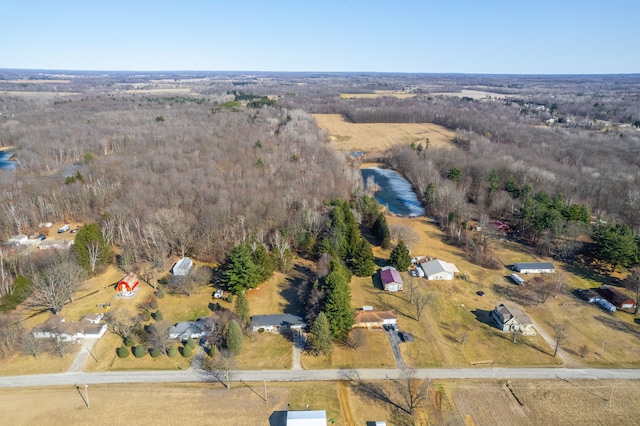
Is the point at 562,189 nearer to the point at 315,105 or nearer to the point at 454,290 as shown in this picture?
the point at 454,290

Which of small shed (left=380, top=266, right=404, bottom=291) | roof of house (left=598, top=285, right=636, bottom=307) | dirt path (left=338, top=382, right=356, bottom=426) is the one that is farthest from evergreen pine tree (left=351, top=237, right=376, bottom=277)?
roof of house (left=598, top=285, right=636, bottom=307)

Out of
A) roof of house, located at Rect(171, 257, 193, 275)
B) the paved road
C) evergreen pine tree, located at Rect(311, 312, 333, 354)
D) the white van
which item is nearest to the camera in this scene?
the paved road

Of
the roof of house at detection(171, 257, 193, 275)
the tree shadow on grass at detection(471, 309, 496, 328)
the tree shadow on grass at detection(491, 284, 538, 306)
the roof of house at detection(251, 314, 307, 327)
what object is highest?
the roof of house at detection(171, 257, 193, 275)

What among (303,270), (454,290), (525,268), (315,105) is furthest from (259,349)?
(315,105)

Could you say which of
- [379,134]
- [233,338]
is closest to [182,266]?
[233,338]

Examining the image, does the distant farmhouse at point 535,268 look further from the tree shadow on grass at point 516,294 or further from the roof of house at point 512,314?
the roof of house at point 512,314

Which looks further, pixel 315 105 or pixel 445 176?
pixel 315 105

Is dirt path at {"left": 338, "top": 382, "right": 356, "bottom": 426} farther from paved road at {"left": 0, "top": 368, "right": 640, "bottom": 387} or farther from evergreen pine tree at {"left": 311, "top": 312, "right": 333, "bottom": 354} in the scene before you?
evergreen pine tree at {"left": 311, "top": 312, "right": 333, "bottom": 354}
